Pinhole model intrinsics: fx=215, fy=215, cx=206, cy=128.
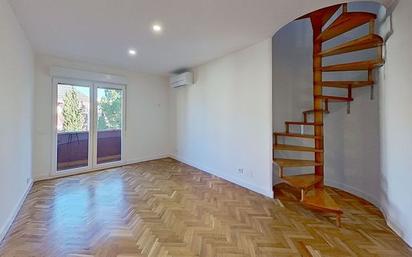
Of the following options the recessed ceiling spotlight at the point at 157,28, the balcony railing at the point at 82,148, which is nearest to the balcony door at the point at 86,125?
the balcony railing at the point at 82,148

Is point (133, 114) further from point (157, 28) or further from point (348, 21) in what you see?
point (348, 21)

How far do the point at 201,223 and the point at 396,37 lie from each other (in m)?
3.13

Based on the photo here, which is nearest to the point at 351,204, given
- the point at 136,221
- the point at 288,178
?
the point at 288,178

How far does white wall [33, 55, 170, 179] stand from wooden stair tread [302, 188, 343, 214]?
4550mm

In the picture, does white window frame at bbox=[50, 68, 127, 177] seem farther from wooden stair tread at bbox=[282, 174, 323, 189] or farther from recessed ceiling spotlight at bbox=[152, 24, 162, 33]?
wooden stair tread at bbox=[282, 174, 323, 189]

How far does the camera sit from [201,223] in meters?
2.67

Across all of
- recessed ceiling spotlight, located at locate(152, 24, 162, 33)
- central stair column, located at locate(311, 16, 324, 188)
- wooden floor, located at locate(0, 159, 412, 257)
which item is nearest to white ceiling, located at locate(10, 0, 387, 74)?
recessed ceiling spotlight, located at locate(152, 24, 162, 33)

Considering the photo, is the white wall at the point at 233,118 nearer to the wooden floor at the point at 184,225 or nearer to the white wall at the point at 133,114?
the wooden floor at the point at 184,225

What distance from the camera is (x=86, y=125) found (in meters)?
5.14

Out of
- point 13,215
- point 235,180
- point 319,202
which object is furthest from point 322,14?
point 13,215

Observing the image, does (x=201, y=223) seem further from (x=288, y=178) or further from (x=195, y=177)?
(x=195, y=177)

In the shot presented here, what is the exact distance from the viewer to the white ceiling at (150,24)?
249 cm

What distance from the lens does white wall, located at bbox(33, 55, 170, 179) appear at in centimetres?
444

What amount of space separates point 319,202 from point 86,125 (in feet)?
16.5
